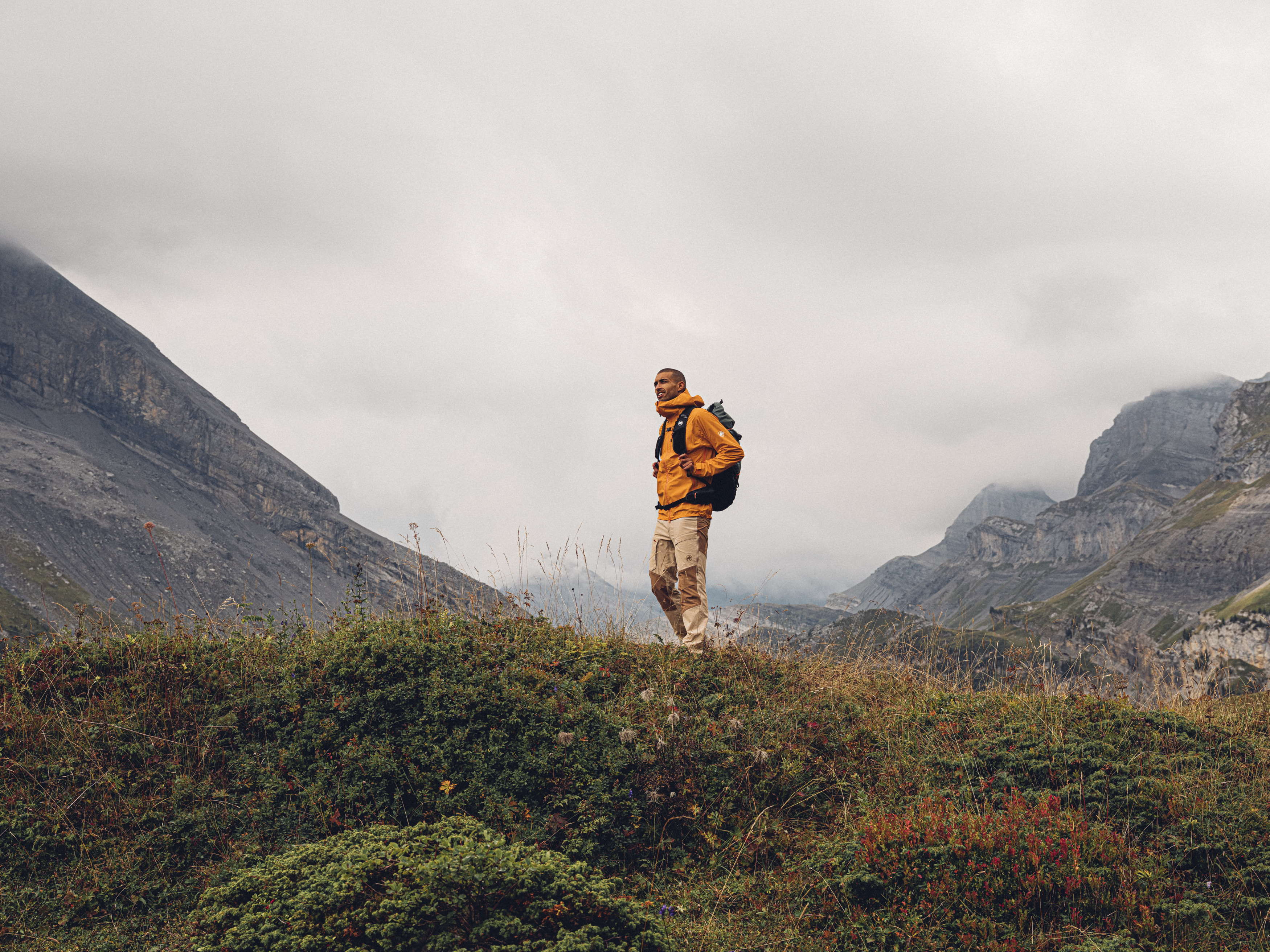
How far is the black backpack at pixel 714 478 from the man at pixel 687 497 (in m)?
0.02

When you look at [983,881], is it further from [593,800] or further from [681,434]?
[681,434]

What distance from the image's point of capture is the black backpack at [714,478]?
8.84 meters

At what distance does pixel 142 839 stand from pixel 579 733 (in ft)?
10.1

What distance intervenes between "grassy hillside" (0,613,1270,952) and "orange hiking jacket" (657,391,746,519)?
2.14 meters

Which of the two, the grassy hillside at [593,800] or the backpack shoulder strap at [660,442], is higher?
the backpack shoulder strap at [660,442]

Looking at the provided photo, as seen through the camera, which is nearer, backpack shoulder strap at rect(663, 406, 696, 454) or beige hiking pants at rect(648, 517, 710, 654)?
beige hiking pants at rect(648, 517, 710, 654)

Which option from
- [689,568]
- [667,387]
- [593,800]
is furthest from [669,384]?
[593,800]

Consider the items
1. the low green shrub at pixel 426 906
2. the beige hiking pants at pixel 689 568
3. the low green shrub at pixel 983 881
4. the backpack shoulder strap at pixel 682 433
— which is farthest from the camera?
the backpack shoulder strap at pixel 682 433

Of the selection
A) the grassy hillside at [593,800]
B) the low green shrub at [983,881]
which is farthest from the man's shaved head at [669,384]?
the low green shrub at [983,881]

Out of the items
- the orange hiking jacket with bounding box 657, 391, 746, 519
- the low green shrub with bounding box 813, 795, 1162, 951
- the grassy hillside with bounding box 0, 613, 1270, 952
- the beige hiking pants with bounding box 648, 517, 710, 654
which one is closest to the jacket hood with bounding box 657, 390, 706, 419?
the orange hiking jacket with bounding box 657, 391, 746, 519

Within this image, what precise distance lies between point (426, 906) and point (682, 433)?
5.99m

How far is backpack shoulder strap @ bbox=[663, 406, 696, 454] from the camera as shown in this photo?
895cm

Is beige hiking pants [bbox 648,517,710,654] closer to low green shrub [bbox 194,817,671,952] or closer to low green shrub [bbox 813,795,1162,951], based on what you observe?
low green shrub [bbox 813,795,1162,951]

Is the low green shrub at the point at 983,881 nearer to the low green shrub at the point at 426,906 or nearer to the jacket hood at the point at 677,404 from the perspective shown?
the low green shrub at the point at 426,906
